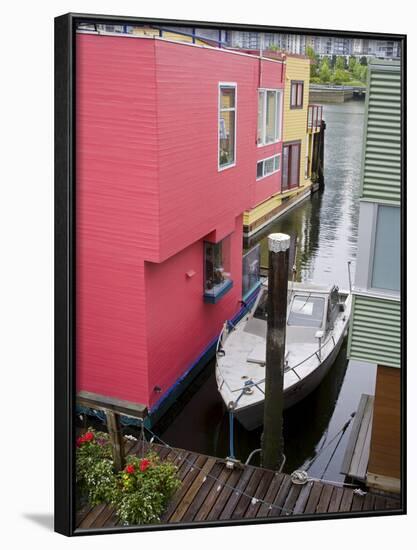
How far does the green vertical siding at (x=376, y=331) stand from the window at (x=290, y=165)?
1.02 m

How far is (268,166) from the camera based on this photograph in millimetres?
5656

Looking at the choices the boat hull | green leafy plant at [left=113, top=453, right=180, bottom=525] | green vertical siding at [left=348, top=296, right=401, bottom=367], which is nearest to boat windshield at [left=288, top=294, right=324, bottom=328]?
the boat hull

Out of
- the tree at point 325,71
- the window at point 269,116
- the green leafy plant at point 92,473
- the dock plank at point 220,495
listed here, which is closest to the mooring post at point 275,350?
the dock plank at point 220,495

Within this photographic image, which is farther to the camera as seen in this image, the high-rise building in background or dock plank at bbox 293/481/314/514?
dock plank at bbox 293/481/314/514

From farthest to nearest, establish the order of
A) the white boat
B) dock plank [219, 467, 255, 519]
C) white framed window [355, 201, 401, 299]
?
the white boat → dock plank [219, 467, 255, 519] → white framed window [355, 201, 401, 299]

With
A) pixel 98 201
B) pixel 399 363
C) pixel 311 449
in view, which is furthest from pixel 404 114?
pixel 311 449

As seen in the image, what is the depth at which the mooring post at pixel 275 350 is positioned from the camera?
5.15 meters

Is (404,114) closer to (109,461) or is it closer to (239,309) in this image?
(239,309)

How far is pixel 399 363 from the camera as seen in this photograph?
519 cm

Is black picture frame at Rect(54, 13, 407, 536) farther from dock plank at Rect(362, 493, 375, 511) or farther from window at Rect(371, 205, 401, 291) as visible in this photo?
dock plank at Rect(362, 493, 375, 511)

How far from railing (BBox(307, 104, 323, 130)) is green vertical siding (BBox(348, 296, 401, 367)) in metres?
1.22

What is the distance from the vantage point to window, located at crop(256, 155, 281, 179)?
5586 millimetres

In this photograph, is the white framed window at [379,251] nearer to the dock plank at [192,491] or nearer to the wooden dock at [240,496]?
the wooden dock at [240,496]

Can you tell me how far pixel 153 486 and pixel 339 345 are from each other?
1.97 meters
